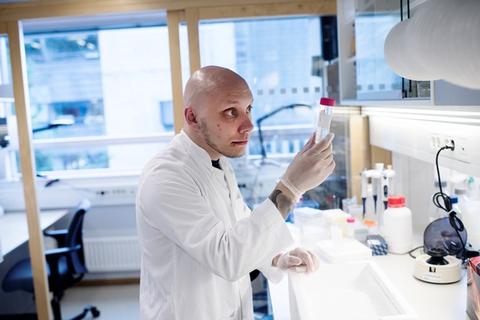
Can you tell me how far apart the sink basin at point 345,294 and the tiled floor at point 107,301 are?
2.21 m

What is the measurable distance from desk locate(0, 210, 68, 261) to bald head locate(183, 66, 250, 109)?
6.16ft

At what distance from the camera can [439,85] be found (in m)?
1.21

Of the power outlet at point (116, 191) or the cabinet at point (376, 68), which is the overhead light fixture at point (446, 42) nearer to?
the cabinet at point (376, 68)

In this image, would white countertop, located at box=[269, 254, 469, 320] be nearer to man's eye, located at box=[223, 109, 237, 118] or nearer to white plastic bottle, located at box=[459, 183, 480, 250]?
white plastic bottle, located at box=[459, 183, 480, 250]

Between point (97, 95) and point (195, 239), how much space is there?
346 cm

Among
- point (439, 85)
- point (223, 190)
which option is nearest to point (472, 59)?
point (439, 85)

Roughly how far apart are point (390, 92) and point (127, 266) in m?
3.00

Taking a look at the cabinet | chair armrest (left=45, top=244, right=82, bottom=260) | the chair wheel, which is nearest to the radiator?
the chair wheel

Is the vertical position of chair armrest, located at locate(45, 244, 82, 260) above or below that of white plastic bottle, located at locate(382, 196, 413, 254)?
below

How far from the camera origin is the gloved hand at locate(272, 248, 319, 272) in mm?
1616

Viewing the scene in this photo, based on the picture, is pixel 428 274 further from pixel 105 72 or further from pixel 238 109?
pixel 105 72

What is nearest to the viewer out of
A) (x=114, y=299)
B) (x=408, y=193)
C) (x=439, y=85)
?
(x=439, y=85)

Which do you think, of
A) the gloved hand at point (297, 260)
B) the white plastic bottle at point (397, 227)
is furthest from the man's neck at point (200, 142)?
the white plastic bottle at point (397, 227)

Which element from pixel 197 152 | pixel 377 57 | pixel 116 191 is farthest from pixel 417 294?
pixel 116 191
